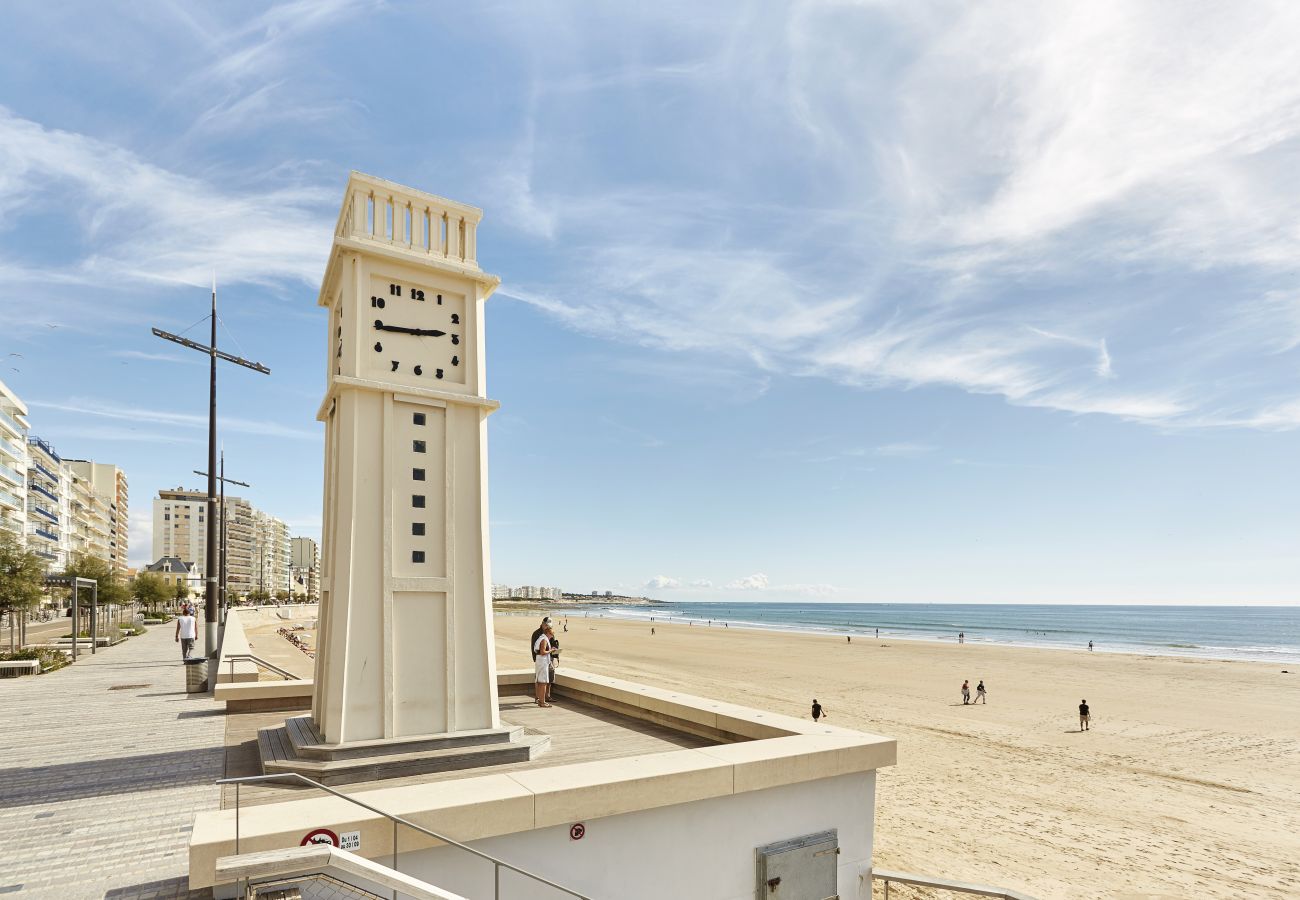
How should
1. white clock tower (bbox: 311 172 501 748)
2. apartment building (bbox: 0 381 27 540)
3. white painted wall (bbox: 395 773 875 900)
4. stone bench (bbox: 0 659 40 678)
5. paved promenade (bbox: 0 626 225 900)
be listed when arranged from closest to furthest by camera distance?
paved promenade (bbox: 0 626 225 900) < white painted wall (bbox: 395 773 875 900) < white clock tower (bbox: 311 172 501 748) < stone bench (bbox: 0 659 40 678) < apartment building (bbox: 0 381 27 540)

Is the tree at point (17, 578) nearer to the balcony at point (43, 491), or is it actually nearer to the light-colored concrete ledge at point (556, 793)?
the light-colored concrete ledge at point (556, 793)

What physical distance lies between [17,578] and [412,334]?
91.3ft

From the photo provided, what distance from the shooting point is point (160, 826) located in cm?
784

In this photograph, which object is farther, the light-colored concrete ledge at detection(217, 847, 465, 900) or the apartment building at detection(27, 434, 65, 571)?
the apartment building at detection(27, 434, 65, 571)

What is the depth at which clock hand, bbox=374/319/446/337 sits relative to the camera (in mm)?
10055

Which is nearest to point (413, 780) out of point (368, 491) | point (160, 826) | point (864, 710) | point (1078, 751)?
point (160, 826)

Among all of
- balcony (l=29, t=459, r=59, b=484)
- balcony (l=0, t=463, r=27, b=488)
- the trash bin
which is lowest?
the trash bin

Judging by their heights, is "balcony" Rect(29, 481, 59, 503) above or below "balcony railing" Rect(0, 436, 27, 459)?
below

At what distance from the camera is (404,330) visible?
10.2m

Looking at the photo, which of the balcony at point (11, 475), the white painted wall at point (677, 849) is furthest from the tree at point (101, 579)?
the white painted wall at point (677, 849)

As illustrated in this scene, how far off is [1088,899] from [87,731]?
17.1 m

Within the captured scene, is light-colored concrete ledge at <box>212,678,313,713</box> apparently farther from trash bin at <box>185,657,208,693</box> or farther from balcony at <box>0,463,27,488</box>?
balcony at <box>0,463,27,488</box>

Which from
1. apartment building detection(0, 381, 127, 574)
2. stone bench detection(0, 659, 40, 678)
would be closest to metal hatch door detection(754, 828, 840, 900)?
stone bench detection(0, 659, 40, 678)

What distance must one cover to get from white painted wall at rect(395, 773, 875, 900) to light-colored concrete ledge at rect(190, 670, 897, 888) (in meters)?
0.21
